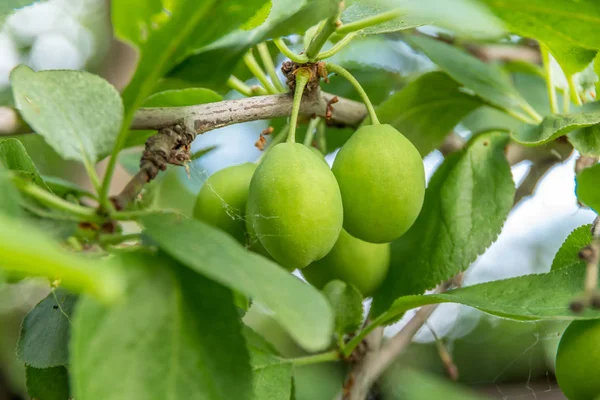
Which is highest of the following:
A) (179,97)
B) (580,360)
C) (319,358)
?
(179,97)

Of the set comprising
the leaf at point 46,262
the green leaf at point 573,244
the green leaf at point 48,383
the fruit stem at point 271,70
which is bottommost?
the green leaf at point 48,383

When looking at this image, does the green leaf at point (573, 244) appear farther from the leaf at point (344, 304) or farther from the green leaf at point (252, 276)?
the green leaf at point (252, 276)

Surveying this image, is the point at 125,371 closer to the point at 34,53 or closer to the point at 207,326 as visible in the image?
the point at 207,326

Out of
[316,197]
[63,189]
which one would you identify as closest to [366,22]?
[316,197]

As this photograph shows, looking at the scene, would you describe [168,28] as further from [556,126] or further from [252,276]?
[556,126]

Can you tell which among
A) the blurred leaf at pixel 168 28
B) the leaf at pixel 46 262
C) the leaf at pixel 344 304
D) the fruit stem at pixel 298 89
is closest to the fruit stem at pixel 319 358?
the leaf at pixel 344 304

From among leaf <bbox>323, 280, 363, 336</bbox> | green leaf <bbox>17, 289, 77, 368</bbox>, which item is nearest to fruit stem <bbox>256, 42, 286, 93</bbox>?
leaf <bbox>323, 280, 363, 336</bbox>

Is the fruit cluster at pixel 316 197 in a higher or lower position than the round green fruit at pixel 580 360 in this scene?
higher
